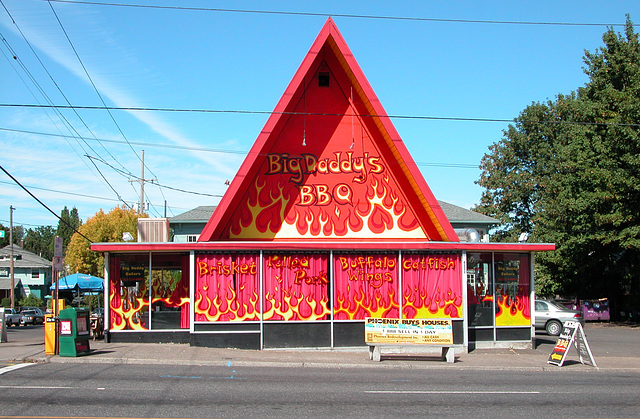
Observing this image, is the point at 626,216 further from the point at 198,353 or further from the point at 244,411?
Answer: the point at 244,411

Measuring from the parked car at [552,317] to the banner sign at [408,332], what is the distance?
Answer: 39.2ft

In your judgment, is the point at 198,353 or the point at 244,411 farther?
the point at 198,353

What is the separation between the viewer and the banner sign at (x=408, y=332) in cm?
1568

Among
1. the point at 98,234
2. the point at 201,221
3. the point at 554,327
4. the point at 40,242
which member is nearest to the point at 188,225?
the point at 201,221

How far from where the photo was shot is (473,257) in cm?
1898

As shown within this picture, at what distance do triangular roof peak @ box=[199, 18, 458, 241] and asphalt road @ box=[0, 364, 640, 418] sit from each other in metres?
5.33

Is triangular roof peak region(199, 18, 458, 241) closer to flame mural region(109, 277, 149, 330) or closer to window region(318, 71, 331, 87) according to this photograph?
window region(318, 71, 331, 87)

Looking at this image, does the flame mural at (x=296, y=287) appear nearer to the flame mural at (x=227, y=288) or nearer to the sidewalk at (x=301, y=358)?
the flame mural at (x=227, y=288)

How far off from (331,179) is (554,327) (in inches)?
528

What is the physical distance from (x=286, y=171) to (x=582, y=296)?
1231 inches

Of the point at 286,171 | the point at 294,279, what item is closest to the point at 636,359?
the point at 294,279

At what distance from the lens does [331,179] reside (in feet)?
61.3

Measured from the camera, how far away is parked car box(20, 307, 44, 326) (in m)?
41.2

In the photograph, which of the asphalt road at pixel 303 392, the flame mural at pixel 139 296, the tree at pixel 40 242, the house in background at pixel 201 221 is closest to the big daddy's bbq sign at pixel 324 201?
the flame mural at pixel 139 296
